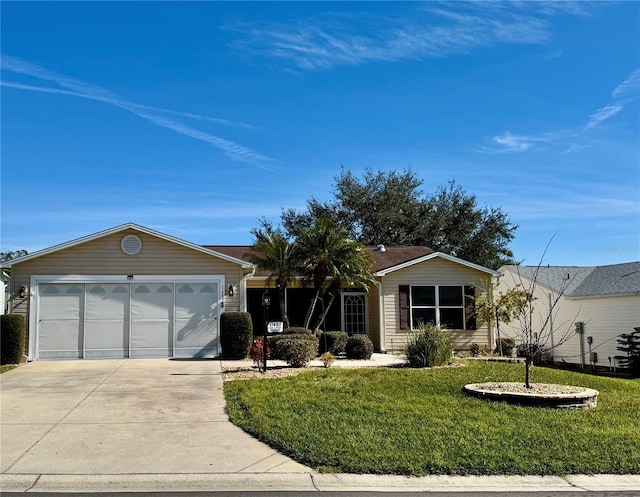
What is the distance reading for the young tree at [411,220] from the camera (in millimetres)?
38344

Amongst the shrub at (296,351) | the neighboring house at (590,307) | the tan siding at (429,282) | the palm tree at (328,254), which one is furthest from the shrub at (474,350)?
the shrub at (296,351)

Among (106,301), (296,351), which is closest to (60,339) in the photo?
(106,301)

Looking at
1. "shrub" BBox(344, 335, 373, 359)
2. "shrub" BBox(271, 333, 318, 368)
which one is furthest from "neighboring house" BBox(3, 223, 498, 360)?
"shrub" BBox(344, 335, 373, 359)

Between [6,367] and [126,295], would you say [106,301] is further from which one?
[6,367]

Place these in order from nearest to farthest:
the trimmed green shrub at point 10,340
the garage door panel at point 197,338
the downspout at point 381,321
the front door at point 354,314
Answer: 1. the trimmed green shrub at point 10,340
2. the garage door panel at point 197,338
3. the downspout at point 381,321
4. the front door at point 354,314

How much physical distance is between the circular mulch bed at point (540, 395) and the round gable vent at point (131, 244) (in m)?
10.7

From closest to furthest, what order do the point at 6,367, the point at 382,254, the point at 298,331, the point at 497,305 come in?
the point at 6,367, the point at 298,331, the point at 497,305, the point at 382,254

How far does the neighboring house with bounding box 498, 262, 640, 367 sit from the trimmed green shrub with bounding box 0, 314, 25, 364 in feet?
50.6

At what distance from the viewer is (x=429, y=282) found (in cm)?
2095

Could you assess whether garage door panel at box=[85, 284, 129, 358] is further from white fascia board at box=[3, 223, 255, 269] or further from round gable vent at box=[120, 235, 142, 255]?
white fascia board at box=[3, 223, 255, 269]

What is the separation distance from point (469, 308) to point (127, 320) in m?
11.7

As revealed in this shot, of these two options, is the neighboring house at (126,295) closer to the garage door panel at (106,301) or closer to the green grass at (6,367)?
the garage door panel at (106,301)

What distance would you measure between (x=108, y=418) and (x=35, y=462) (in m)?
2.24

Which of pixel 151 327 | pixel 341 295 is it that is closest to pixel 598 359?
pixel 341 295
